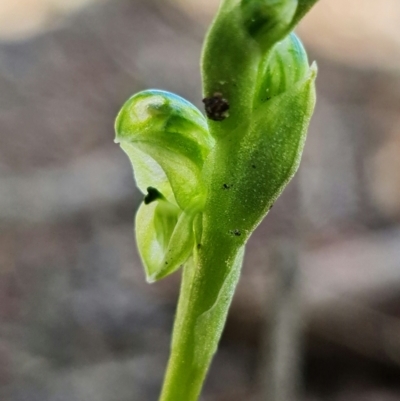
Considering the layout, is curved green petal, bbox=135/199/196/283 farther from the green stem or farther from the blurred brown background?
the blurred brown background

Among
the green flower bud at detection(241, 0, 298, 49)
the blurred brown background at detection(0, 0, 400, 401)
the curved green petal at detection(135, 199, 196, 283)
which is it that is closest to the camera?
the green flower bud at detection(241, 0, 298, 49)

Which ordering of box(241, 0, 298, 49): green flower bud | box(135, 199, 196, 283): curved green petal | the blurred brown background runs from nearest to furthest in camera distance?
box(241, 0, 298, 49): green flower bud < box(135, 199, 196, 283): curved green petal < the blurred brown background

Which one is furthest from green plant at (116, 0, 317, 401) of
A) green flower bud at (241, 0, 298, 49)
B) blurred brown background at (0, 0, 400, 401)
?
blurred brown background at (0, 0, 400, 401)

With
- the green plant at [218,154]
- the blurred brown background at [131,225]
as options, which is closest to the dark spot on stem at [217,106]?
the green plant at [218,154]

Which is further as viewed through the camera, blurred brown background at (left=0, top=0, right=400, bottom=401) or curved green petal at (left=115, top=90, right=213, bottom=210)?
blurred brown background at (left=0, top=0, right=400, bottom=401)

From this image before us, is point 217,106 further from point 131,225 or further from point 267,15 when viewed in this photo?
point 131,225
